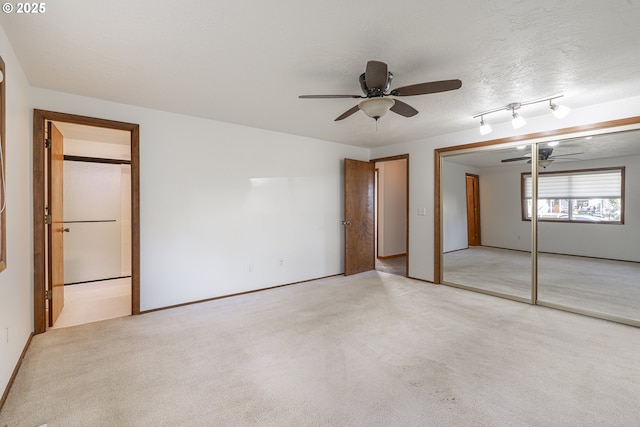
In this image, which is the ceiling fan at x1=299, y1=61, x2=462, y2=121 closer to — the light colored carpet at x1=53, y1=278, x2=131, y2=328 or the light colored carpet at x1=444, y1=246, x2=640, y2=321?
the light colored carpet at x1=444, y1=246, x2=640, y2=321

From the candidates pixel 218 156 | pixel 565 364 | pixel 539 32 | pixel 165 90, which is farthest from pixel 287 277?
pixel 539 32

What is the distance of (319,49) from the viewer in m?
2.06

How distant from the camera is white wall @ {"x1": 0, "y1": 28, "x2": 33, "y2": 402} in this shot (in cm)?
190

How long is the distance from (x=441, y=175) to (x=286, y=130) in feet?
8.23

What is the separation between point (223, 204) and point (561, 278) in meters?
4.79

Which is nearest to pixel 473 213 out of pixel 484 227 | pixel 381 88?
pixel 484 227

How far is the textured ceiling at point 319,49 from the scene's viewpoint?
166 cm

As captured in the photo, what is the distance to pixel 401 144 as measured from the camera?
198 inches

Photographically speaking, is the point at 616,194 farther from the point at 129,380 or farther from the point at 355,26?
the point at 129,380

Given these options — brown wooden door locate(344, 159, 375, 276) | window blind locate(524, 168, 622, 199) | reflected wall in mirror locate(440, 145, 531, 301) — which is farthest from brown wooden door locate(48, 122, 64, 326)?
window blind locate(524, 168, 622, 199)

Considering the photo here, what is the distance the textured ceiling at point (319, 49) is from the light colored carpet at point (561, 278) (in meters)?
2.15

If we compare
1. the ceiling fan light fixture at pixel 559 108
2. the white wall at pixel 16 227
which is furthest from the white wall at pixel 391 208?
the white wall at pixel 16 227

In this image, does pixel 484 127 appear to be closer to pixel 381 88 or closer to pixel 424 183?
pixel 424 183

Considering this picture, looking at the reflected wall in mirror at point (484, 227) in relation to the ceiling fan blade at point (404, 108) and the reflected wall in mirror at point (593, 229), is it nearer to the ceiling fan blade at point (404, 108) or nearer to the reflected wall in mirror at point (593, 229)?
the reflected wall in mirror at point (593, 229)
